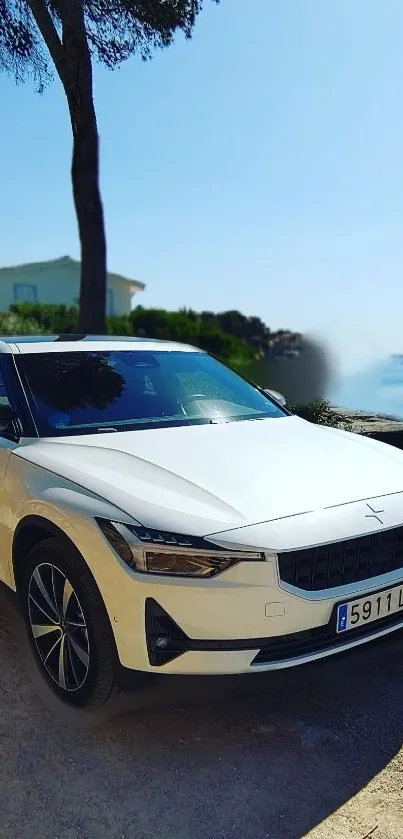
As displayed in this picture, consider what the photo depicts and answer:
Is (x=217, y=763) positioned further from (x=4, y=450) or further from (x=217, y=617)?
(x=4, y=450)

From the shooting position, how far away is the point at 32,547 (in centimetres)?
284

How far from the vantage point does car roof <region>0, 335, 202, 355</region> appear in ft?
12.2

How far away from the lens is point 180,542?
7.43 feet

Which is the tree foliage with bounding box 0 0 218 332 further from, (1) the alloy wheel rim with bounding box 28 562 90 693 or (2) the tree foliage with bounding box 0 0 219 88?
(1) the alloy wheel rim with bounding box 28 562 90 693

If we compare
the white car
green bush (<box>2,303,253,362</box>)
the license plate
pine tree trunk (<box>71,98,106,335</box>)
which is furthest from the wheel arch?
green bush (<box>2,303,253,362</box>)

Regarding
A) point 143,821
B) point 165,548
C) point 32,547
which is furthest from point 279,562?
point 32,547

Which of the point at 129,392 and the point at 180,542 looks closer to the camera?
the point at 180,542

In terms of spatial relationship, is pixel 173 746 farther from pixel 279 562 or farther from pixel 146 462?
pixel 146 462

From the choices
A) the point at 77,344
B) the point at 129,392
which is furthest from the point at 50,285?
the point at 129,392

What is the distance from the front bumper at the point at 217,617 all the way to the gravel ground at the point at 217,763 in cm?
7

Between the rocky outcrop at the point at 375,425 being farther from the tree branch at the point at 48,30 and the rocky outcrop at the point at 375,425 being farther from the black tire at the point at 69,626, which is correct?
the tree branch at the point at 48,30

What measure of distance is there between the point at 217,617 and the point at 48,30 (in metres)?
10.5

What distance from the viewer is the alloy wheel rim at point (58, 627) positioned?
8.38 ft

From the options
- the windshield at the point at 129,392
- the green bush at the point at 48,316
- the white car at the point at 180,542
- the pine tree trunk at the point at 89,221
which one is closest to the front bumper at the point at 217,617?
the white car at the point at 180,542
